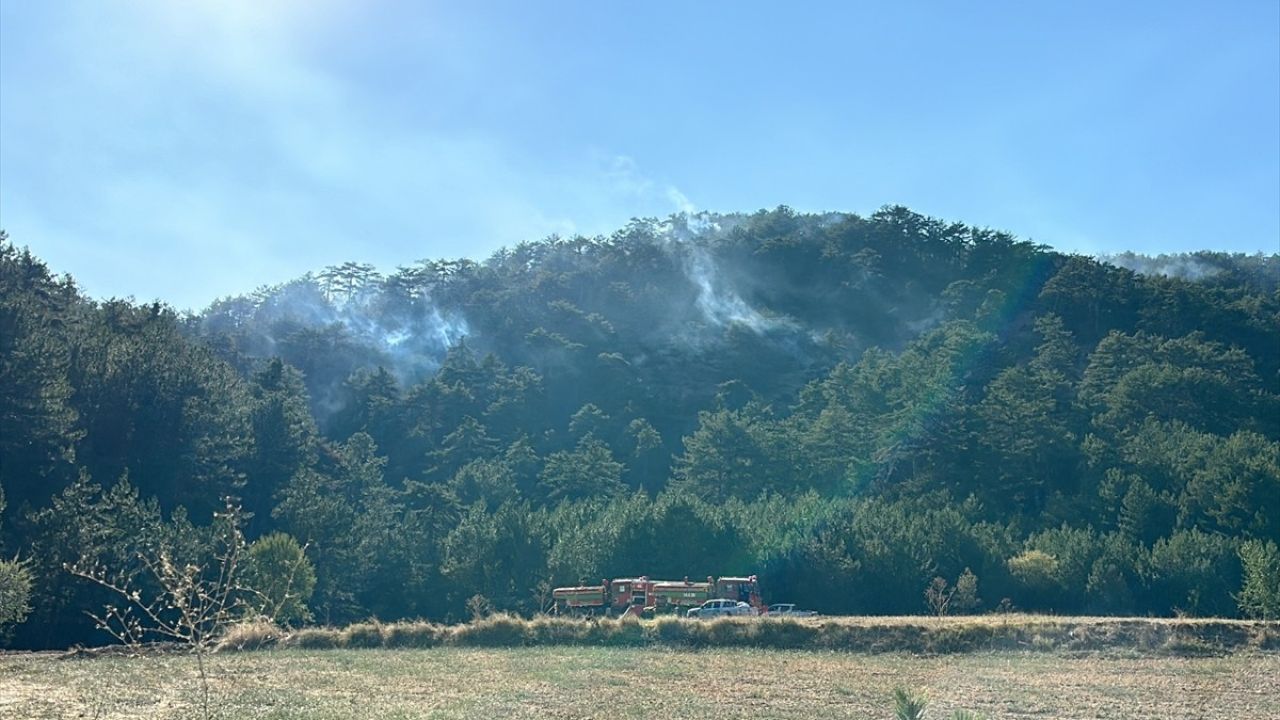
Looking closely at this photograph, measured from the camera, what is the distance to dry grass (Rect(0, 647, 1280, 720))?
838 inches

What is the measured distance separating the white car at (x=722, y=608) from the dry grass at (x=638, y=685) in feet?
35.1

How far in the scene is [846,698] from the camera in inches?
938

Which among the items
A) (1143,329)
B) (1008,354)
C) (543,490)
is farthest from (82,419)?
(1143,329)

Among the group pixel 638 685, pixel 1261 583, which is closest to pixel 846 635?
pixel 638 685

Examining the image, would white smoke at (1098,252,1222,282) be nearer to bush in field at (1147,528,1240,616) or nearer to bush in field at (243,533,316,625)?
bush in field at (1147,528,1240,616)

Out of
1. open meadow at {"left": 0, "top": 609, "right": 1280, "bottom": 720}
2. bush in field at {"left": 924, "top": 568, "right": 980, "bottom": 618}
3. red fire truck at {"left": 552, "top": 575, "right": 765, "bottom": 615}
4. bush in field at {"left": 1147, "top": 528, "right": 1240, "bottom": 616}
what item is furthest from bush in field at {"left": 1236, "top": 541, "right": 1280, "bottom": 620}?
red fire truck at {"left": 552, "top": 575, "right": 765, "bottom": 615}

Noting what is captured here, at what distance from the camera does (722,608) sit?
4744 centimetres

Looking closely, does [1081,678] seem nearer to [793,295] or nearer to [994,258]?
[994,258]

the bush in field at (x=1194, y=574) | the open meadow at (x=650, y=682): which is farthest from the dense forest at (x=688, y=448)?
the open meadow at (x=650, y=682)

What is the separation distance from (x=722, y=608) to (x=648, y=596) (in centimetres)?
349

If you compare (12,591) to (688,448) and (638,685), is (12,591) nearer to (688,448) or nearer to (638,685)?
(638,685)

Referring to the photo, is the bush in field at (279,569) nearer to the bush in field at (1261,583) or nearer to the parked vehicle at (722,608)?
the parked vehicle at (722,608)

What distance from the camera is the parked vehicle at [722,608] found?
46.5 m

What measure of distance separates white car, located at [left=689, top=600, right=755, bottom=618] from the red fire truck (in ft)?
4.69
